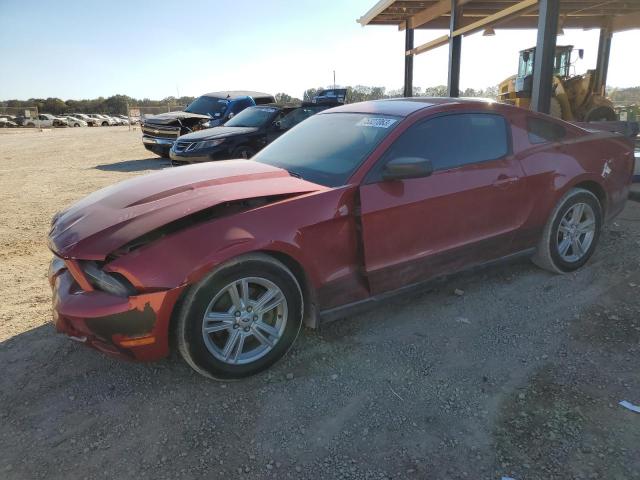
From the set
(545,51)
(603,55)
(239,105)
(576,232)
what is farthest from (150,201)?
(603,55)

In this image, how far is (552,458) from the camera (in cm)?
214

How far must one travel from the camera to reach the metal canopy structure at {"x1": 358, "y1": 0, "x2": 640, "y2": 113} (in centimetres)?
762

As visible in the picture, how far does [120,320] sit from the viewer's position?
94.5 inches

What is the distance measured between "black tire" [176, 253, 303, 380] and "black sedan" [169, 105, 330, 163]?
21.9ft

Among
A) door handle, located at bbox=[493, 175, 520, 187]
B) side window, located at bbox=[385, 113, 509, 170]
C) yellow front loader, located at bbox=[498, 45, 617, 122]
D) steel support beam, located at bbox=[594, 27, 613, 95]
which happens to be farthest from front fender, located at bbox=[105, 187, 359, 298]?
steel support beam, located at bbox=[594, 27, 613, 95]

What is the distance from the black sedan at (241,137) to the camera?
29.5ft

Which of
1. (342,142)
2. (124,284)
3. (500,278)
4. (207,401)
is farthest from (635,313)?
(124,284)

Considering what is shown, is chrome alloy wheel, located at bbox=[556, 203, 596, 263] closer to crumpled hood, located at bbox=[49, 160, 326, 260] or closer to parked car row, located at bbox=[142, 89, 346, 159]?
crumpled hood, located at bbox=[49, 160, 326, 260]

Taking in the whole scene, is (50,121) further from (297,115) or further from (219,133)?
(297,115)

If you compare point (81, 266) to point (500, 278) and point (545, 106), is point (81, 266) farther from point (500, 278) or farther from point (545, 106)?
point (545, 106)

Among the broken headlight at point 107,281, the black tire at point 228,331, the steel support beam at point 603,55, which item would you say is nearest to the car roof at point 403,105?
the black tire at point 228,331

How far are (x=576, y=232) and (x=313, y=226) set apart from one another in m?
2.76

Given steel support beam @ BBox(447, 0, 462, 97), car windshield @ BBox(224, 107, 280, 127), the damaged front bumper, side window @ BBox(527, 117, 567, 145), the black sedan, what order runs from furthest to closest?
steel support beam @ BBox(447, 0, 462, 97) < car windshield @ BBox(224, 107, 280, 127) < the black sedan < side window @ BBox(527, 117, 567, 145) < the damaged front bumper

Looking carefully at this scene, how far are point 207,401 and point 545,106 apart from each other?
7.61m
